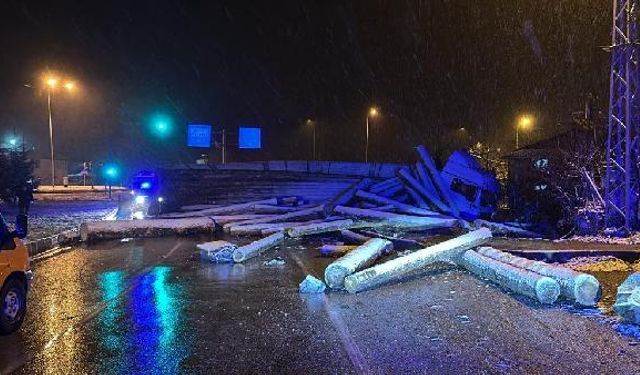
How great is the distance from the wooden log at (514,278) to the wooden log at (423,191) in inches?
361

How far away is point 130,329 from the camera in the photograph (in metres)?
6.32

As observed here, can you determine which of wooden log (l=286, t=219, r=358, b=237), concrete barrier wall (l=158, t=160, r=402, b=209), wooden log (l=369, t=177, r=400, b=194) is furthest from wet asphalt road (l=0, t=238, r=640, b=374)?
concrete barrier wall (l=158, t=160, r=402, b=209)

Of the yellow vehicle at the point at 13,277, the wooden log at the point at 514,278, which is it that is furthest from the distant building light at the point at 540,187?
the yellow vehicle at the point at 13,277

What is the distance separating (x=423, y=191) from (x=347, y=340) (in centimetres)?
1512

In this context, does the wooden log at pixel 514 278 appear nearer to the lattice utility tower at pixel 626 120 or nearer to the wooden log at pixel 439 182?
the lattice utility tower at pixel 626 120

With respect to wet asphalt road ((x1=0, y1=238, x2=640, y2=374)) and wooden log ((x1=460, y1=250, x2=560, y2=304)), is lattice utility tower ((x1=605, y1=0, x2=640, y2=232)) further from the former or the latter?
wet asphalt road ((x1=0, y1=238, x2=640, y2=374))

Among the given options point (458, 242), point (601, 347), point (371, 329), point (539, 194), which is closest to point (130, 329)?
point (371, 329)

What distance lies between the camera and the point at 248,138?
3219cm

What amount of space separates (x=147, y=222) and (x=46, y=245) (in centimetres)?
340

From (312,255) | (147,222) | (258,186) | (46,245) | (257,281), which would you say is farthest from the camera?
(258,186)

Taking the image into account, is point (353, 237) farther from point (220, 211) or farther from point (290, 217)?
point (220, 211)

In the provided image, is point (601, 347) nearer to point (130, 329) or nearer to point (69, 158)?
point (130, 329)

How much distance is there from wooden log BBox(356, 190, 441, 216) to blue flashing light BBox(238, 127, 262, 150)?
12656mm

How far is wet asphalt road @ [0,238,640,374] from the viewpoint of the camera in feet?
16.8
